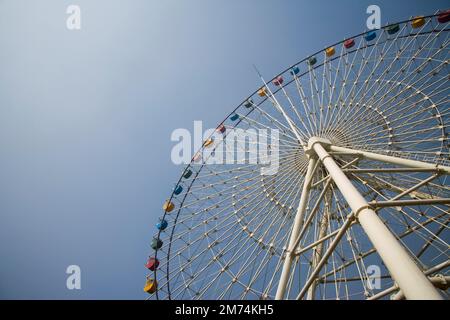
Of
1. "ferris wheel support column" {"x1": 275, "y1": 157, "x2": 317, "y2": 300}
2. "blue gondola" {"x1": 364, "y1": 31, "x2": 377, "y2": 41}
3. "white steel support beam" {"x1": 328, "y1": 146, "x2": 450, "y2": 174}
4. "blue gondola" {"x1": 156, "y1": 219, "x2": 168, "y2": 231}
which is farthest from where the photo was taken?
"blue gondola" {"x1": 364, "y1": 31, "x2": 377, "y2": 41}

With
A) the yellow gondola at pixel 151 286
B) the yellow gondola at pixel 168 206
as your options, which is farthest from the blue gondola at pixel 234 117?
the yellow gondola at pixel 151 286

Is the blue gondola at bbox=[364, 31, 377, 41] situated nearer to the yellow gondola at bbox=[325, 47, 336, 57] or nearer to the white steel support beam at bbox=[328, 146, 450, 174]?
the yellow gondola at bbox=[325, 47, 336, 57]

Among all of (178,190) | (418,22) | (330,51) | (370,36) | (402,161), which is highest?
(418,22)

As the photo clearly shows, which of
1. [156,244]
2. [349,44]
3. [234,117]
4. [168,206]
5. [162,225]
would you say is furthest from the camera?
[234,117]

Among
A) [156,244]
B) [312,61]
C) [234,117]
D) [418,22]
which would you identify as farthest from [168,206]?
[418,22]

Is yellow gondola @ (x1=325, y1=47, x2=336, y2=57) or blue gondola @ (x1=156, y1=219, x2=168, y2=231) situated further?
yellow gondola @ (x1=325, y1=47, x2=336, y2=57)

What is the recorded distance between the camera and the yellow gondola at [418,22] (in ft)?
54.8

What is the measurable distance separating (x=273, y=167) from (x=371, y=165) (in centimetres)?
532

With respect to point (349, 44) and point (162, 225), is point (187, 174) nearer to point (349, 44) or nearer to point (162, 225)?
point (162, 225)

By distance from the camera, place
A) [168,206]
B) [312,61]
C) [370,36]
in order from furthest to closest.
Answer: [312,61] < [370,36] < [168,206]

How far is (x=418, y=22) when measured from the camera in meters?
16.8

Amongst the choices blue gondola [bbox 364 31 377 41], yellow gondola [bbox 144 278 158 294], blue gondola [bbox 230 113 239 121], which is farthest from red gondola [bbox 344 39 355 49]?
yellow gondola [bbox 144 278 158 294]

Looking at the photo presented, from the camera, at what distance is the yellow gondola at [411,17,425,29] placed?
54.8 ft
